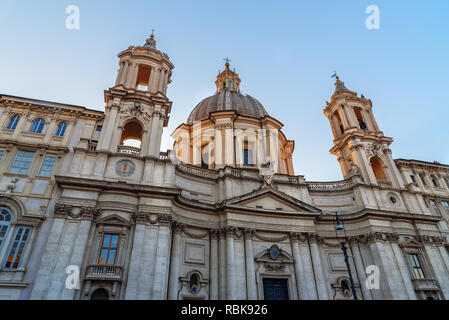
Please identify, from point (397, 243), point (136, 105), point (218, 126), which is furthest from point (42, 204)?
point (397, 243)

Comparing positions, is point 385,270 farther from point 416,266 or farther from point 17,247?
point 17,247

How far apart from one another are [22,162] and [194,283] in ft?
46.6

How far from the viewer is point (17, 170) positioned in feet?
58.2

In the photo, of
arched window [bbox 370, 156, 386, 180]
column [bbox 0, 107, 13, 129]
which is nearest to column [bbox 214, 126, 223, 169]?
arched window [bbox 370, 156, 386, 180]

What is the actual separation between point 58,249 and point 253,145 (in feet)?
70.2

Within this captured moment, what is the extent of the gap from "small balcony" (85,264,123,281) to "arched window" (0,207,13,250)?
522 cm

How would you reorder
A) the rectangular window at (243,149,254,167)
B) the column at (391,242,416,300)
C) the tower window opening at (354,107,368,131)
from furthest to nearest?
the tower window opening at (354,107,368,131)
the rectangular window at (243,149,254,167)
the column at (391,242,416,300)

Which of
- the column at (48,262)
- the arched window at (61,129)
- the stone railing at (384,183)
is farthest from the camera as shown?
the stone railing at (384,183)

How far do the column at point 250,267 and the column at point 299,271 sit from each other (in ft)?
11.2

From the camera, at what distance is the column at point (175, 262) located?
1727 cm

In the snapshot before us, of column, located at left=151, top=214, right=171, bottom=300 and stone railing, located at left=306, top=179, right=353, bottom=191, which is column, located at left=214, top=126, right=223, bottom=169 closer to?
stone railing, located at left=306, top=179, right=353, bottom=191

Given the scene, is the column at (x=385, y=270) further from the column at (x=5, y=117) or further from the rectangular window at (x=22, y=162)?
the column at (x=5, y=117)

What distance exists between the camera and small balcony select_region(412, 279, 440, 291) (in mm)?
21141

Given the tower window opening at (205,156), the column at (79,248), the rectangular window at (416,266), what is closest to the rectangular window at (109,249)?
the column at (79,248)
